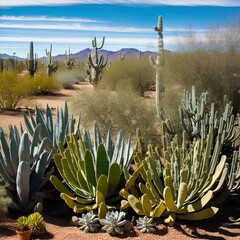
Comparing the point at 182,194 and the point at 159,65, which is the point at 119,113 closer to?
the point at 159,65

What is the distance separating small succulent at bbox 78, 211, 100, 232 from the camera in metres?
6.36

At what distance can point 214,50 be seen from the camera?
18359 mm

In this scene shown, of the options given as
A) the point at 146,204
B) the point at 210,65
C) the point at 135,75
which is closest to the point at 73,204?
the point at 146,204

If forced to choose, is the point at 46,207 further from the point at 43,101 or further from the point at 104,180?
the point at 43,101

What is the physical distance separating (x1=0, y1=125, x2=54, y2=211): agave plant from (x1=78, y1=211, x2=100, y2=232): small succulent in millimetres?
1090

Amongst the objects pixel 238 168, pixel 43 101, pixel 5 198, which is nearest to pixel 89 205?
pixel 5 198

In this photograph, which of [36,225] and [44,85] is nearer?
[36,225]

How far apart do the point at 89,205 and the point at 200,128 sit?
157 inches

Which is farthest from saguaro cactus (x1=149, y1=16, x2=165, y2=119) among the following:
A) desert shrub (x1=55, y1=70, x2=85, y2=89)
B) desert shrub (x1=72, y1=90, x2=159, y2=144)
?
desert shrub (x1=55, y1=70, x2=85, y2=89)

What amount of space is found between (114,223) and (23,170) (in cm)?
163

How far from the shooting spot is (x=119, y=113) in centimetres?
1357

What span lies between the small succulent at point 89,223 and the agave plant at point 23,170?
109 cm

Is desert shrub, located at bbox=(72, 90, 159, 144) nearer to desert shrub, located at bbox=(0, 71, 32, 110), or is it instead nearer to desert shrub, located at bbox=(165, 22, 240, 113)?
desert shrub, located at bbox=(165, 22, 240, 113)

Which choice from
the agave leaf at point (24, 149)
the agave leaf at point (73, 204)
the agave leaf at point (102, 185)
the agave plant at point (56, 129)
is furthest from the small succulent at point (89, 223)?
the agave plant at point (56, 129)
